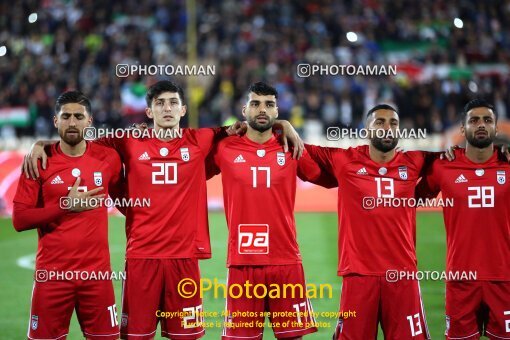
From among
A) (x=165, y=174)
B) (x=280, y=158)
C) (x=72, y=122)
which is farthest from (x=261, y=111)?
(x=72, y=122)

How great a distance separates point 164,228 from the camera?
661cm

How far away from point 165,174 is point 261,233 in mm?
935

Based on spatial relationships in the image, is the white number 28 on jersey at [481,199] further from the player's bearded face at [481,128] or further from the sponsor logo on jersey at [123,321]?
→ the sponsor logo on jersey at [123,321]

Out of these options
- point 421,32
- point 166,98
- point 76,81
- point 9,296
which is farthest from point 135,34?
point 166,98

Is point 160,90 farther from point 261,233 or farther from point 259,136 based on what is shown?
point 261,233

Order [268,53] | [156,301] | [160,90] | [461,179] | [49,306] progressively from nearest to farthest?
1. [49,306]
2. [156,301]
3. [461,179]
4. [160,90]
5. [268,53]

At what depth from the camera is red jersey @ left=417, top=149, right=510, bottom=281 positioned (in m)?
6.53

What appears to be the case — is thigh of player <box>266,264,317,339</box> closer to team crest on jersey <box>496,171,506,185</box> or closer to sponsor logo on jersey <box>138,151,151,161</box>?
sponsor logo on jersey <box>138,151,151,161</box>

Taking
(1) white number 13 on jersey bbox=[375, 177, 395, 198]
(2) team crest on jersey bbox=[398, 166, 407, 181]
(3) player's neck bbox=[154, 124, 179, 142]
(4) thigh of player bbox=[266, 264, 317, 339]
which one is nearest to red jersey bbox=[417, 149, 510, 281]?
(2) team crest on jersey bbox=[398, 166, 407, 181]

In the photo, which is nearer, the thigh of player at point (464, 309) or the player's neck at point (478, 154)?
the thigh of player at point (464, 309)

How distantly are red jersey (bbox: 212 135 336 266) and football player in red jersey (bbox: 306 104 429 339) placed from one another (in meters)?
0.45

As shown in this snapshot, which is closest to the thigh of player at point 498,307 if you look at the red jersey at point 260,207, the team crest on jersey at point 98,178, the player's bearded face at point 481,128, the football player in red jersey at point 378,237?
the football player in red jersey at point 378,237

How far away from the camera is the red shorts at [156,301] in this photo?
258 inches

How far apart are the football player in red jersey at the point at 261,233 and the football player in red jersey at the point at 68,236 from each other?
40.4 inches
